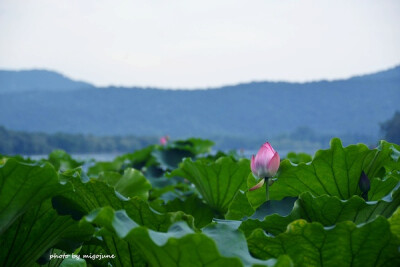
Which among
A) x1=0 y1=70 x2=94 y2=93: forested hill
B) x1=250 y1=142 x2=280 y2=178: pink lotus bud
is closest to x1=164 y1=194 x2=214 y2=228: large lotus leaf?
x1=250 y1=142 x2=280 y2=178: pink lotus bud

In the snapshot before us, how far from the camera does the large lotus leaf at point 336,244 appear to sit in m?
0.63

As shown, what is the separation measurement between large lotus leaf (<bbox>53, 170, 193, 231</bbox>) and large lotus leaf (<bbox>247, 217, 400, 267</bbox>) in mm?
133

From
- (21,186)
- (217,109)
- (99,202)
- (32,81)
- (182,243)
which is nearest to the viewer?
(182,243)

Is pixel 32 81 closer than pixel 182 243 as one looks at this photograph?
No

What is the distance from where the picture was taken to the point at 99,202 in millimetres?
835

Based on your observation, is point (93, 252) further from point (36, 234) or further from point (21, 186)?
point (21, 186)

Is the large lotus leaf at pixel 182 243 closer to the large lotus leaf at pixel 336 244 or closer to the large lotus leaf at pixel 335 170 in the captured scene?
the large lotus leaf at pixel 336 244

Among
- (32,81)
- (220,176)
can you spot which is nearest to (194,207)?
(220,176)

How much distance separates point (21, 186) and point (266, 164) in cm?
39

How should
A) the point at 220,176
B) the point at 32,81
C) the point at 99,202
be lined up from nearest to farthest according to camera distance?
the point at 99,202
the point at 220,176
the point at 32,81

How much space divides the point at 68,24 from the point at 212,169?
236ft

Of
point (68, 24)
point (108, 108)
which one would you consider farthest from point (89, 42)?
point (108, 108)

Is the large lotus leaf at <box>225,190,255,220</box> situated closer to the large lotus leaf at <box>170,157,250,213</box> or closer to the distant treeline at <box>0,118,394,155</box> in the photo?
the large lotus leaf at <box>170,157,250,213</box>

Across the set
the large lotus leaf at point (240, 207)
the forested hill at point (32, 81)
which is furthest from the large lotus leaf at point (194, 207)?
the forested hill at point (32, 81)
